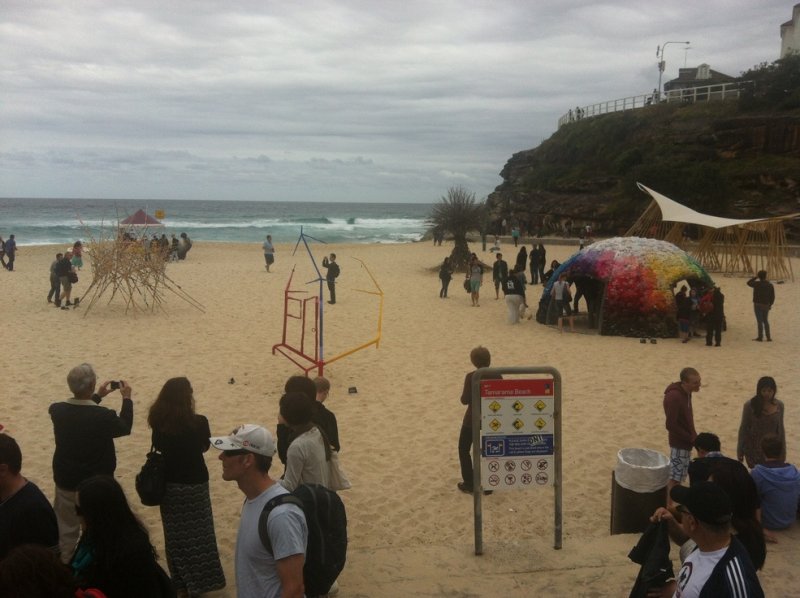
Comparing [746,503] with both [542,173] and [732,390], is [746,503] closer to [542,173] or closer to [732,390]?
[732,390]

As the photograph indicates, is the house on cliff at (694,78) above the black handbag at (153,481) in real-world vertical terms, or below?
above

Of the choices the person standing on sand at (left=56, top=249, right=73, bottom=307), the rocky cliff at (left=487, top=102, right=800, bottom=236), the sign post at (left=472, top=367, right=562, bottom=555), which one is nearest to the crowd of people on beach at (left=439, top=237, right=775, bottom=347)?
the sign post at (left=472, top=367, right=562, bottom=555)

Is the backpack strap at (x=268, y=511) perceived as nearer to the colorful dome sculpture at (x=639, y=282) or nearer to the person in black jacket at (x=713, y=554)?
the person in black jacket at (x=713, y=554)

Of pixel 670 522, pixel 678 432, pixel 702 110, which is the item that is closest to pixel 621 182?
pixel 702 110

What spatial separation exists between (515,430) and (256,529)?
2313mm

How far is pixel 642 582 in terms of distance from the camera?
347cm

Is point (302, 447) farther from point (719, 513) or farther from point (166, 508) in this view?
point (719, 513)

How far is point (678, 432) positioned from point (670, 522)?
2.88 metres

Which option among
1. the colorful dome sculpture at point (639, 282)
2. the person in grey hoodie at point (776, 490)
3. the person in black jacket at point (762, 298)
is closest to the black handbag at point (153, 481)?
the person in grey hoodie at point (776, 490)

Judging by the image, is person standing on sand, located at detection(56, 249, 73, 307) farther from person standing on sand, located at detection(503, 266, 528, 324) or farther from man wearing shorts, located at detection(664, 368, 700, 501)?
man wearing shorts, located at detection(664, 368, 700, 501)

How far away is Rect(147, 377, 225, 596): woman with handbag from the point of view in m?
4.24

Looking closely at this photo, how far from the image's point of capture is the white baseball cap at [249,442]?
3096 mm

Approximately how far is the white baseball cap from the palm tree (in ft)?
75.3

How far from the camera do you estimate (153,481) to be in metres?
4.18
